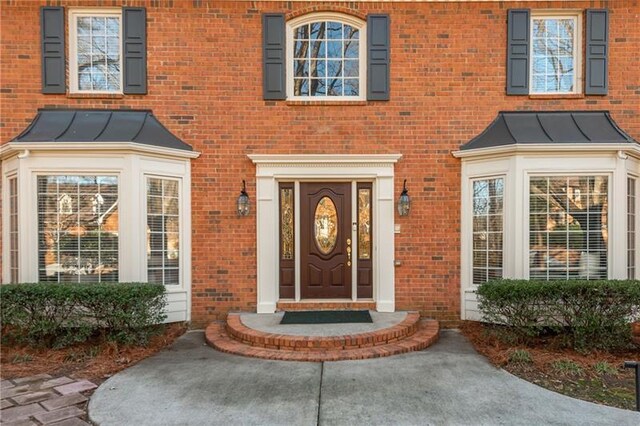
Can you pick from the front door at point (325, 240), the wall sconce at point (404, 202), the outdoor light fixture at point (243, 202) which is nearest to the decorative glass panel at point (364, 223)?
the front door at point (325, 240)

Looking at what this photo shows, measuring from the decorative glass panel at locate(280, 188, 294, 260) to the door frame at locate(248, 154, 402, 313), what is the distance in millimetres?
210

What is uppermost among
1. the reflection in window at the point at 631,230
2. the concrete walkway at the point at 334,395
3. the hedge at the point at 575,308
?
the reflection in window at the point at 631,230

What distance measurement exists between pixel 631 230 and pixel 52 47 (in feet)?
31.1

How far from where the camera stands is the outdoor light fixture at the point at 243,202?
611 centimetres

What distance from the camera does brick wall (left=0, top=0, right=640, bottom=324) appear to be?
614cm

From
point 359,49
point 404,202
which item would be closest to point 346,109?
point 359,49

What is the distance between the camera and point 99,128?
5.85 meters

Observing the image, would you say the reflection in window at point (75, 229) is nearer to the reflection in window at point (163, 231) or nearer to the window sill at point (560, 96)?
the reflection in window at point (163, 231)

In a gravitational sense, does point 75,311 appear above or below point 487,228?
below

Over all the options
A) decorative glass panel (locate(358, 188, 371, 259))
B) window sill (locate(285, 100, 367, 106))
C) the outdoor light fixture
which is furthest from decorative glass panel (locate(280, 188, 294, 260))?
window sill (locate(285, 100, 367, 106))

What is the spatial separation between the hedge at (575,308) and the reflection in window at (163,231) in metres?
4.63

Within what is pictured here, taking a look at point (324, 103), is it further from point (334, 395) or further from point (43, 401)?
point (43, 401)

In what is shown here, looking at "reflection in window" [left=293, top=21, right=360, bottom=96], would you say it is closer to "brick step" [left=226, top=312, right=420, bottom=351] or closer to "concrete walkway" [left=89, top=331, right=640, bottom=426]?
"brick step" [left=226, top=312, right=420, bottom=351]

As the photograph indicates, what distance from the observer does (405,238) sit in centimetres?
620
